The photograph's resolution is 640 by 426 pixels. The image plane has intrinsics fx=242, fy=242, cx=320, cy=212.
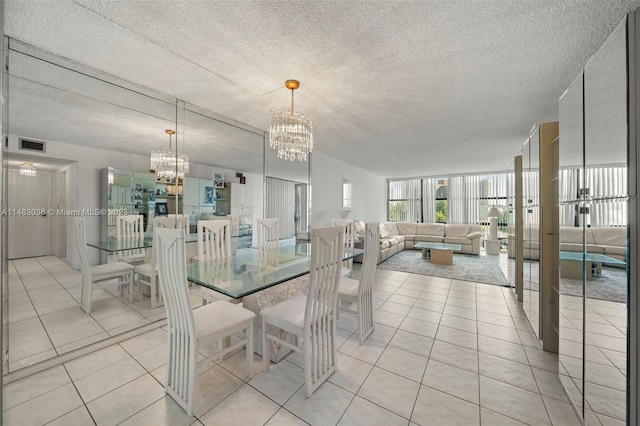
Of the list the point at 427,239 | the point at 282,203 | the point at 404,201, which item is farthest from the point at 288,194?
the point at 404,201

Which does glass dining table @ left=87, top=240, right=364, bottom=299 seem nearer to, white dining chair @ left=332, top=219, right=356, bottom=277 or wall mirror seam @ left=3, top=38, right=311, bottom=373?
wall mirror seam @ left=3, top=38, right=311, bottom=373

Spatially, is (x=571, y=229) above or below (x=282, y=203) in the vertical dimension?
below

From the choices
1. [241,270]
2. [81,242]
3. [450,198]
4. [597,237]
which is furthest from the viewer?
[450,198]

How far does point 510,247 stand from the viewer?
3.34 meters

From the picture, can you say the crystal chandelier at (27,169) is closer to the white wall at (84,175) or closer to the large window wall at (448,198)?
the white wall at (84,175)

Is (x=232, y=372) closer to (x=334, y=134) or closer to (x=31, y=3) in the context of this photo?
(x=31, y=3)

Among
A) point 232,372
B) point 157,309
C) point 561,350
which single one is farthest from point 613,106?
point 157,309

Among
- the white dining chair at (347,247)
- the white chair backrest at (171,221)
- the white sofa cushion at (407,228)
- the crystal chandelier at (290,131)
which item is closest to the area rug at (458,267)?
the white sofa cushion at (407,228)

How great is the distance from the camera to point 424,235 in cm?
732

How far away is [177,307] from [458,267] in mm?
5198

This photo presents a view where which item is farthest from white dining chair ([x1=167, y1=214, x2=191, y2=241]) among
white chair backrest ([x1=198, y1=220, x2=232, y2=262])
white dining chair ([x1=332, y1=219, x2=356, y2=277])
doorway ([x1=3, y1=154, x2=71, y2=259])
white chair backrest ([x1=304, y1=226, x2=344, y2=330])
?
white chair backrest ([x1=304, y1=226, x2=344, y2=330])

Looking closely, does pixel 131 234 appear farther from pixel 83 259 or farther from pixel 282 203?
pixel 282 203

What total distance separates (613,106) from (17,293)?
149 inches

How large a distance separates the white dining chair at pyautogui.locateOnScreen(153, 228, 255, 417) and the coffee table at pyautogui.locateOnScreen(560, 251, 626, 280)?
2.01 metres
